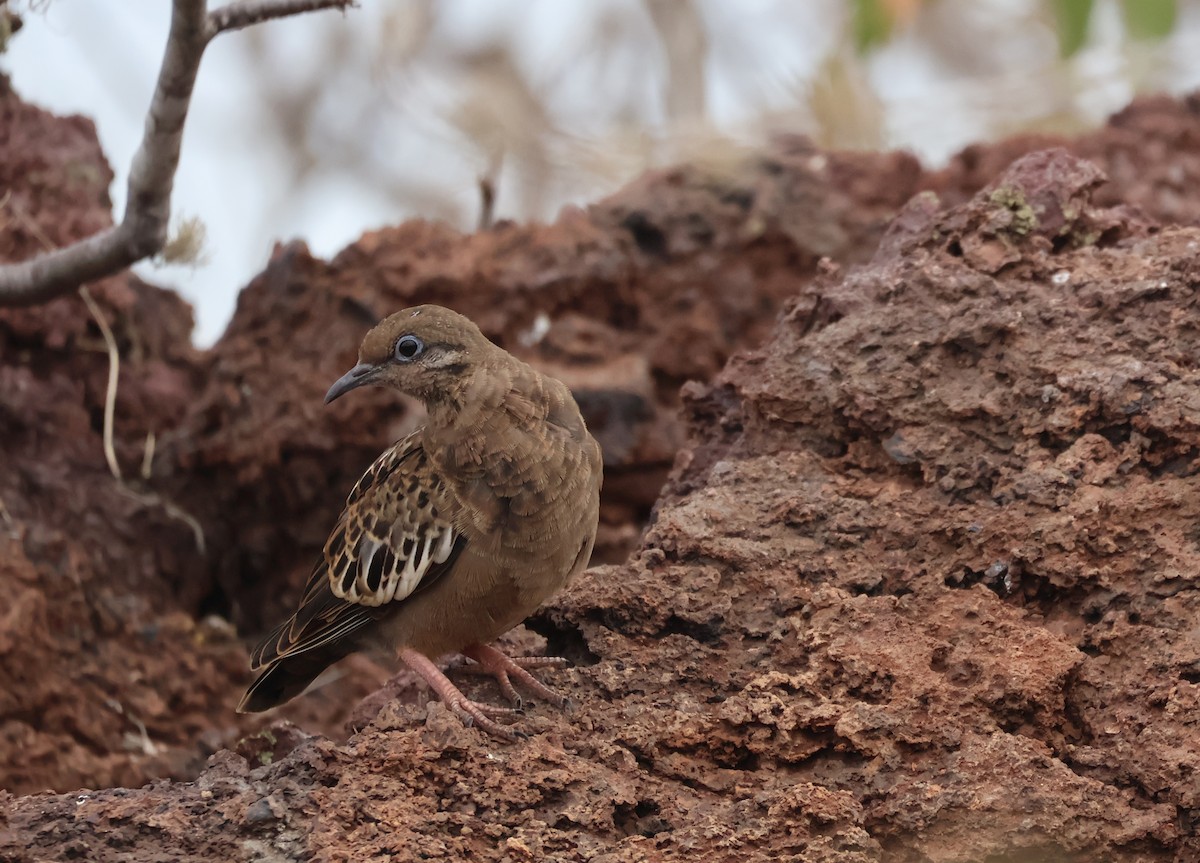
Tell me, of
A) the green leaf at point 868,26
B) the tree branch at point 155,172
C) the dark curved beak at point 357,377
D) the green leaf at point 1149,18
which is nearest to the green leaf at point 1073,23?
the green leaf at point 1149,18

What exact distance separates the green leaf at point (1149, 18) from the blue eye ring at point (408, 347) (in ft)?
8.66

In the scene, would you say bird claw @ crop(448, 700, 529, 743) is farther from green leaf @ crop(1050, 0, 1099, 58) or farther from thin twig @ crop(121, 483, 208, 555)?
thin twig @ crop(121, 483, 208, 555)

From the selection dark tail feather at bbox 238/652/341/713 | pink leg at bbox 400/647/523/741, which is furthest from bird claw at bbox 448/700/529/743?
dark tail feather at bbox 238/652/341/713

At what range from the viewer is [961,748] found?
Result: 3566mm

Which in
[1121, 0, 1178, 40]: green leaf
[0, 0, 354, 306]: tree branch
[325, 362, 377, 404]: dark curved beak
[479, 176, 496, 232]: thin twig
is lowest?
[325, 362, 377, 404]: dark curved beak

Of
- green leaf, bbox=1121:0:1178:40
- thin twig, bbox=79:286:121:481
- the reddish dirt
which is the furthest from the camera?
thin twig, bbox=79:286:121:481

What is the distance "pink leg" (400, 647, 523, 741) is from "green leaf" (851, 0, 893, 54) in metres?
2.54

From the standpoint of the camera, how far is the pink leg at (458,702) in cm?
385

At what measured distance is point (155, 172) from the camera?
17.0 ft

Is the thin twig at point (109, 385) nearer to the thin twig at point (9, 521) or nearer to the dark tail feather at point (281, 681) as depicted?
the thin twig at point (9, 521)

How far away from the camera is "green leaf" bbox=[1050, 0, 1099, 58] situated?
4.34 metres

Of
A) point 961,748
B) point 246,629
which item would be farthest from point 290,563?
point 961,748

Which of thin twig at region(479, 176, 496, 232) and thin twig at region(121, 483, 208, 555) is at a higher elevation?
thin twig at region(479, 176, 496, 232)

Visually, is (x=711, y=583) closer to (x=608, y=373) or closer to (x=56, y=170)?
(x=608, y=373)
